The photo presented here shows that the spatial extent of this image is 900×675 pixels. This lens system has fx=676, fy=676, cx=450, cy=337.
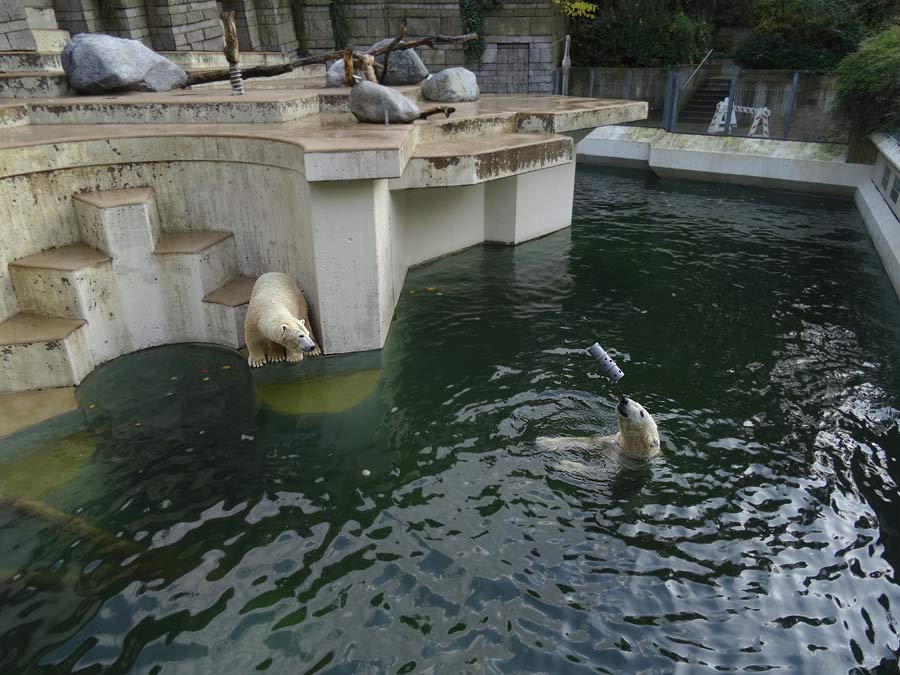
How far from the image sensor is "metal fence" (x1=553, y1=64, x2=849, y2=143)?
18984mm

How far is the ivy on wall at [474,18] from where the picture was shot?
2472 cm

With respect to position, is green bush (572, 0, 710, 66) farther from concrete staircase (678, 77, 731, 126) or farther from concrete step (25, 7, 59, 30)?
concrete step (25, 7, 59, 30)

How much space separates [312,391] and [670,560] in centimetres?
454

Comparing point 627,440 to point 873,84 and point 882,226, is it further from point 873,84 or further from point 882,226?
point 873,84

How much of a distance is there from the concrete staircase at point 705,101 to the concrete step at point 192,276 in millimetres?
17639

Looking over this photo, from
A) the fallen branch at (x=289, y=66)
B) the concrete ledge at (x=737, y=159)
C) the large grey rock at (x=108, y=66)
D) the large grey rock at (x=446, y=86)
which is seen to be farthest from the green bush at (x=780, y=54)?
the large grey rock at (x=108, y=66)

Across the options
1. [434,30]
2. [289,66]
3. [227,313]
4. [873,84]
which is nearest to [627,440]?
[227,313]

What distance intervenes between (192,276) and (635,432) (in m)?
6.11

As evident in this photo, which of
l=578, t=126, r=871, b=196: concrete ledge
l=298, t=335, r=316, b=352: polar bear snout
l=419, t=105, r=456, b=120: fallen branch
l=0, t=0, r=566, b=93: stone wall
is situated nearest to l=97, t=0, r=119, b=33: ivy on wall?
l=0, t=0, r=566, b=93: stone wall

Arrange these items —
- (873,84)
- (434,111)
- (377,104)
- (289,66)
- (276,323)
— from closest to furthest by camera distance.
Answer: (276,323)
(377,104)
(434,111)
(289,66)
(873,84)

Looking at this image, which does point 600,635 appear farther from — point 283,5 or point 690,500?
point 283,5

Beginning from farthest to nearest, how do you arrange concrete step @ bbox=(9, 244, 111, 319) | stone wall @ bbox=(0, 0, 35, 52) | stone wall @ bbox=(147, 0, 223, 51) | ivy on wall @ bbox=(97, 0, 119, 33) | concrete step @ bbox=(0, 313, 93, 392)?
1. stone wall @ bbox=(147, 0, 223, 51)
2. ivy on wall @ bbox=(97, 0, 119, 33)
3. stone wall @ bbox=(0, 0, 35, 52)
4. concrete step @ bbox=(9, 244, 111, 319)
5. concrete step @ bbox=(0, 313, 93, 392)

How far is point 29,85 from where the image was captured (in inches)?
468

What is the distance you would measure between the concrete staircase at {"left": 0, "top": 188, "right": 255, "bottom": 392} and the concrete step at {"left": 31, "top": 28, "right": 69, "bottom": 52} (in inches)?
371
